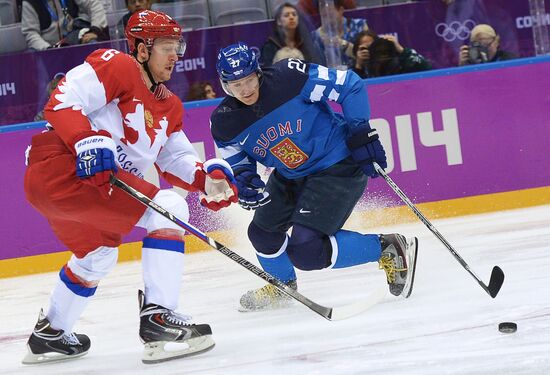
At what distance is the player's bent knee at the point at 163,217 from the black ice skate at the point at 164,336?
24cm

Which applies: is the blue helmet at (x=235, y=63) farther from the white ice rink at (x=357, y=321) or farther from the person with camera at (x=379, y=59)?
the person with camera at (x=379, y=59)

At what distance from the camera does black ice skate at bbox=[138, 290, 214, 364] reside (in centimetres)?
308

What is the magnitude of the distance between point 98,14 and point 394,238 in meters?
2.68

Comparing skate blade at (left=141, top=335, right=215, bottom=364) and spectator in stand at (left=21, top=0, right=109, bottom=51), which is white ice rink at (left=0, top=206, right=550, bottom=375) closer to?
skate blade at (left=141, top=335, right=215, bottom=364)

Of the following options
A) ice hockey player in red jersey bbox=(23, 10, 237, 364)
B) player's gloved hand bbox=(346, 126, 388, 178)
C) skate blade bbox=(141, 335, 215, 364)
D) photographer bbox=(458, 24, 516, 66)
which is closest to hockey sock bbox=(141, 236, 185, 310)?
ice hockey player in red jersey bbox=(23, 10, 237, 364)

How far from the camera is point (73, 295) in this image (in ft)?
10.9

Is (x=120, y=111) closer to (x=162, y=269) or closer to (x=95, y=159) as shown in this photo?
(x=95, y=159)

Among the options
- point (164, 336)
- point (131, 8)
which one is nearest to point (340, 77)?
point (164, 336)

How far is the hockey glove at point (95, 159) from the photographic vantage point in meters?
2.91

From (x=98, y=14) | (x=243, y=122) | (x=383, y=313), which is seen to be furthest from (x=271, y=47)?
(x=383, y=313)

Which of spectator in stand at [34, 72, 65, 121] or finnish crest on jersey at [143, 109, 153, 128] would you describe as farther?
spectator in stand at [34, 72, 65, 121]

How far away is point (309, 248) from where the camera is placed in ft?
12.0

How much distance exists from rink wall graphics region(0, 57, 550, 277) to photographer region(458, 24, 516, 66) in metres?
0.08

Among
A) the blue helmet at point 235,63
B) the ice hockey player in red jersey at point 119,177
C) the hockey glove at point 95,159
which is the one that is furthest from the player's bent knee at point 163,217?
the blue helmet at point 235,63
